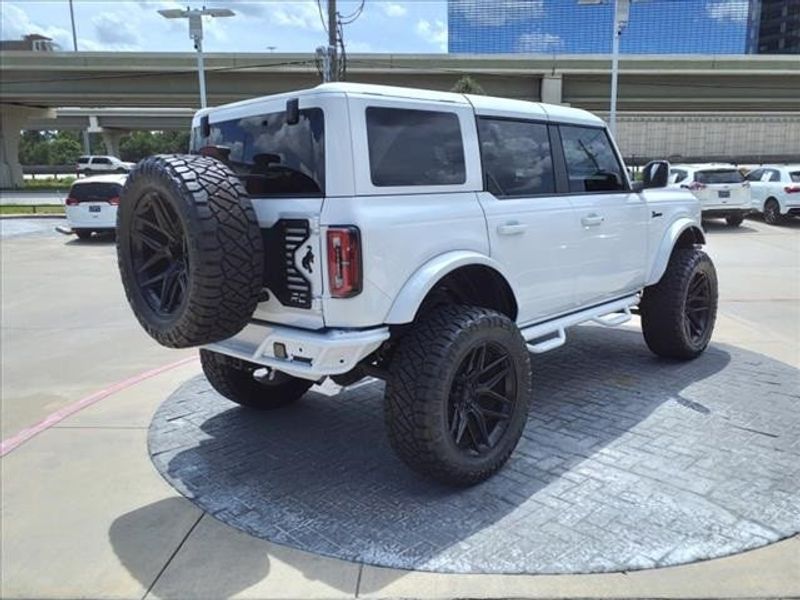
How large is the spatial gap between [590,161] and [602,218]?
469mm

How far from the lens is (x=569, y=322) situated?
4.66 metres

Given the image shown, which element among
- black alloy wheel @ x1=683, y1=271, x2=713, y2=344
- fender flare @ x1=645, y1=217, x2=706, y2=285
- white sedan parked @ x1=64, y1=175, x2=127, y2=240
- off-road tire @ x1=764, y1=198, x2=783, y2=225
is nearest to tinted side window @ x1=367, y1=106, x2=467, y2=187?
fender flare @ x1=645, y1=217, x2=706, y2=285

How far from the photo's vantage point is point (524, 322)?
4.32m

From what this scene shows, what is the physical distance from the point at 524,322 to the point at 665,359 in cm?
222

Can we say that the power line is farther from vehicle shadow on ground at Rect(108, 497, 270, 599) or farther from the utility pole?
vehicle shadow on ground at Rect(108, 497, 270, 599)

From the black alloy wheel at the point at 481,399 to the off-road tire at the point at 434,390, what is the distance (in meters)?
0.07

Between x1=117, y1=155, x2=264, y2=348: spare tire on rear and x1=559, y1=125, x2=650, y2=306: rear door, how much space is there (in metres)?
2.33

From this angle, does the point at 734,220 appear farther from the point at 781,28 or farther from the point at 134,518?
the point at 781,28

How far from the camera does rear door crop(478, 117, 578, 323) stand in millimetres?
3973

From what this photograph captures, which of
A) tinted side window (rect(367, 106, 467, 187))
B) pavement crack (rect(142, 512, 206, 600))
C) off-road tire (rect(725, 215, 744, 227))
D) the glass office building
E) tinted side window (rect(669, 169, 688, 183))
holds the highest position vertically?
the glass office building

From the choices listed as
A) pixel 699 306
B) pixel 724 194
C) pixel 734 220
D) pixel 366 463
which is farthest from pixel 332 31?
pixel 366 463

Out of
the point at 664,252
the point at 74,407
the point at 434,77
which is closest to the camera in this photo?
the point at 74,407

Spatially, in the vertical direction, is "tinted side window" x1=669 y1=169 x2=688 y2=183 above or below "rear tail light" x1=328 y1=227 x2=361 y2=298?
below

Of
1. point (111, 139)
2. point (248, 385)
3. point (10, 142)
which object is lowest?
point (248, 385)
